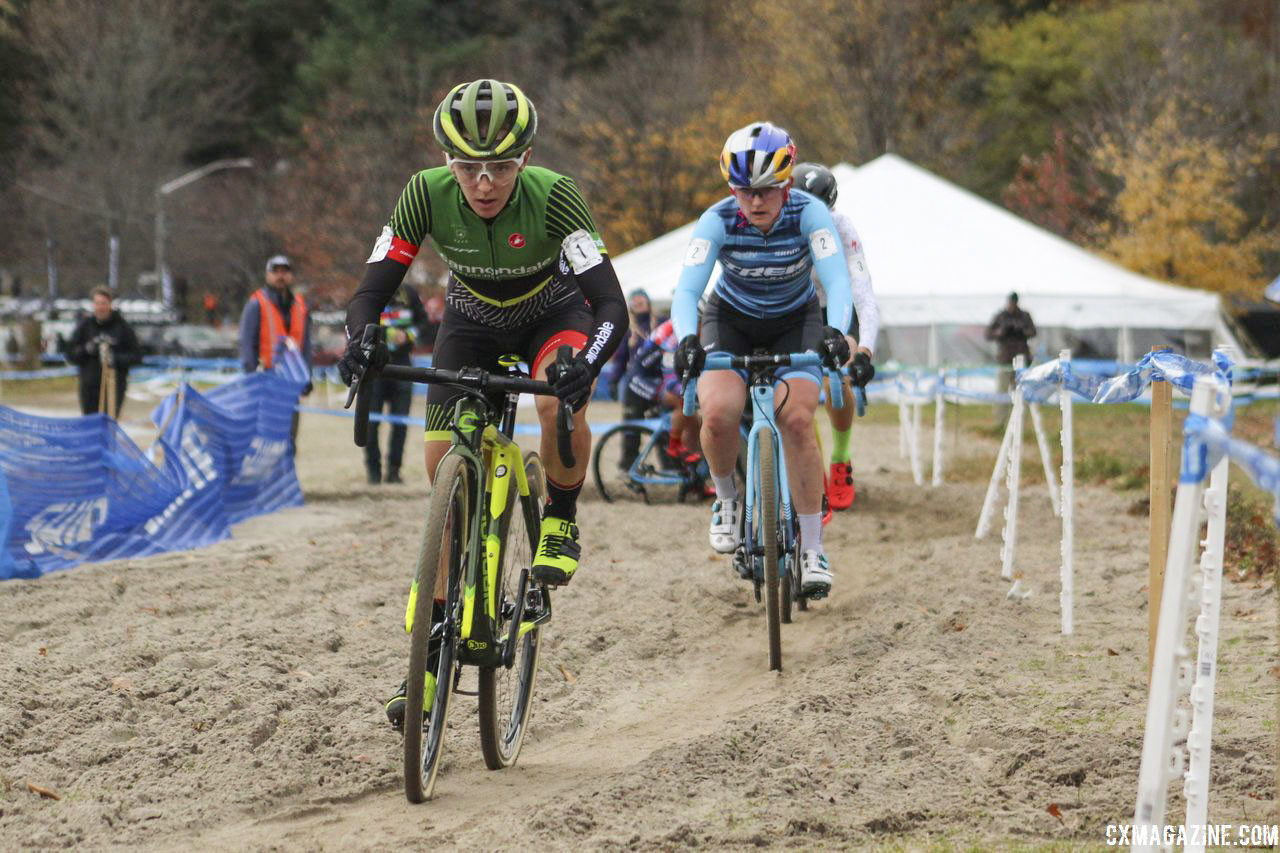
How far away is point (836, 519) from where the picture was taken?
1184cm

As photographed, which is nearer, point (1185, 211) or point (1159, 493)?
point (1159, 493)

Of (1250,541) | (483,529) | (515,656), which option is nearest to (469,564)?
(483,529)

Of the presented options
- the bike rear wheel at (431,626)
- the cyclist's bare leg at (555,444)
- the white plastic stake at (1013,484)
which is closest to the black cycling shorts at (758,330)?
the white plastic stake at (1013,484)

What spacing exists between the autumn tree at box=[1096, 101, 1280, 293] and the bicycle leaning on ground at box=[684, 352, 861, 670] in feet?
109

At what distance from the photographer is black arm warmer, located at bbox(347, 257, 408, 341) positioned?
16.2 feet

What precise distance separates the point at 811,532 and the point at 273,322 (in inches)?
322

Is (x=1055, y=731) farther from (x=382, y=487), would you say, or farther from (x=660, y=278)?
(x=660, y=278)


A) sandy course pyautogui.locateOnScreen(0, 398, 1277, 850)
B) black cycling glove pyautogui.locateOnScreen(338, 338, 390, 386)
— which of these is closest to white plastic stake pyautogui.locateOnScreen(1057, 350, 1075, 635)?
sandy course pyautogui.locateOnScreen(0, 398, 1277, 850)

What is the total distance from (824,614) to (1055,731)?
2866 millimetres

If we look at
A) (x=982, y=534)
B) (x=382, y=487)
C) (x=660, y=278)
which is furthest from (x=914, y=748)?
(x=660, y=278)

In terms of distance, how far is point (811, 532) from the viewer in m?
7.38

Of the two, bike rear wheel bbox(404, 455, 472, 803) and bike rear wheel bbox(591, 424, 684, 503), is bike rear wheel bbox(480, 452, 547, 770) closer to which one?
bike rear wheel bbox(404, 455, 472, 803)

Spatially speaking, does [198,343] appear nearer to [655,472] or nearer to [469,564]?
[655,472]

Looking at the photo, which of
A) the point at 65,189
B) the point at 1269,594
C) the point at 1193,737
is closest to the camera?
the point at 1193,737
